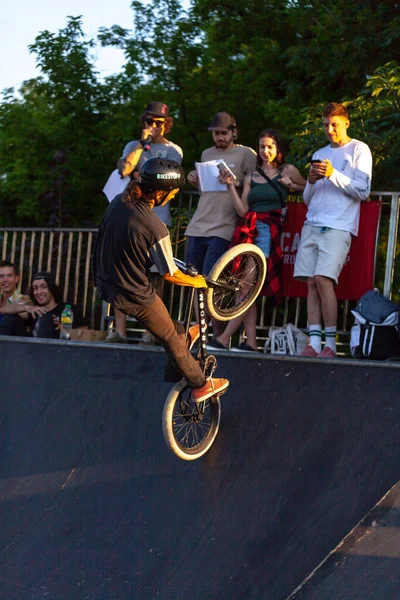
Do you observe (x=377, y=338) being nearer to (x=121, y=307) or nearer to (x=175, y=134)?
(x=121, y=307)

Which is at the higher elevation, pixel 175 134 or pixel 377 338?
pixel 175 134

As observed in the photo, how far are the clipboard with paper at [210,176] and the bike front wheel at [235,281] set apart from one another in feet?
4.73

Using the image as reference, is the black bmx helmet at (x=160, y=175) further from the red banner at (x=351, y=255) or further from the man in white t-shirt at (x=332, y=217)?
the red banner at (x=351, y=255)

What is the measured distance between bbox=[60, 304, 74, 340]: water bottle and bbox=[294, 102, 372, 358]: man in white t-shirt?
2.74 meters

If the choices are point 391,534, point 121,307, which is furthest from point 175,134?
point 391,534

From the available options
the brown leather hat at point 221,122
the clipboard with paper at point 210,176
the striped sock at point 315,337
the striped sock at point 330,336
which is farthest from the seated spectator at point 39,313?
the striped sock at point 330,336

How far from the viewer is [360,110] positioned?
11.6 metres

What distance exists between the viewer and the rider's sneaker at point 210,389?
6480mm

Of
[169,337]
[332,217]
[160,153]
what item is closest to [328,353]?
[332,217]

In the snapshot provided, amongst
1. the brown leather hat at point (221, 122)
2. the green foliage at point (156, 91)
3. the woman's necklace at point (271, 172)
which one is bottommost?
the woman's necklace at point (271, 172)

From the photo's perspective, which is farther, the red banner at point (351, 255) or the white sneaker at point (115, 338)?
the red banner at point (351, 255)

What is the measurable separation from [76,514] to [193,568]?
3.85 ft

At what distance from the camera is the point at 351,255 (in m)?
9.20

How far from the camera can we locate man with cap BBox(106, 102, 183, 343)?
28.5ft
